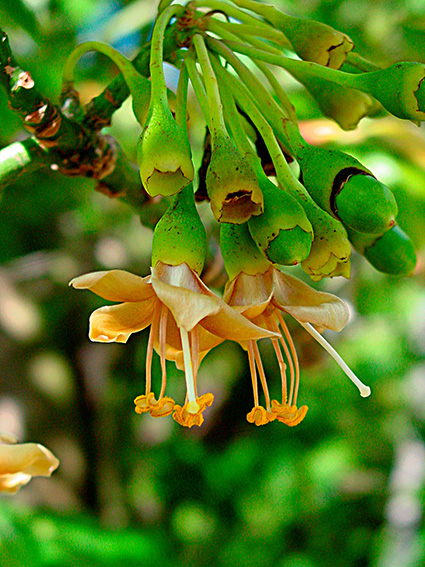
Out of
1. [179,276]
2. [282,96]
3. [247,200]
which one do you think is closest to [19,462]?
[179,276]

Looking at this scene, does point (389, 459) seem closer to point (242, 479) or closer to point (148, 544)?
point (242, 479)

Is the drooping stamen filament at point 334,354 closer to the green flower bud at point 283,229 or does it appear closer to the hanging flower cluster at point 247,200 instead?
the hanging flower cluster at point 247,200

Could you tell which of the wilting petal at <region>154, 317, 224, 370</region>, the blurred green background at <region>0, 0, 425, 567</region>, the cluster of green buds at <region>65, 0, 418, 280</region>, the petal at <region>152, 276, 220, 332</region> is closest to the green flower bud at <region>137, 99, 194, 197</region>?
the cluster of green buds at <region>65, 0, 418, 280</region>

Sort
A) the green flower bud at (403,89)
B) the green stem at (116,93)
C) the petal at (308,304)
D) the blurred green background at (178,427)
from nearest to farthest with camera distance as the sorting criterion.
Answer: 1. the green flower bud at (403,89)
2. the petal at (308,304)
3. the green stem at (116,93)
4. the blurred green background at (178,427)

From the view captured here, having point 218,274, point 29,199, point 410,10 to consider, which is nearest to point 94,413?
point 29,199

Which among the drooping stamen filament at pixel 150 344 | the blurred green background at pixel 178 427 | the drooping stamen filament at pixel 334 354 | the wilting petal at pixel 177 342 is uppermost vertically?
the drooping stamen filament at pixel 150 344

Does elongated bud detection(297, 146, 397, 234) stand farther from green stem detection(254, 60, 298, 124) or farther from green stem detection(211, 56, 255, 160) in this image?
green stem detection(254, 60, 298, 124)

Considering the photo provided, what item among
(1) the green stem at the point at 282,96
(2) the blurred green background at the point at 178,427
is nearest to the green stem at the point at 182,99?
(1) the green stem at the point at 282,96

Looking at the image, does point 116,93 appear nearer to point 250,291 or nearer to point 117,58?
point 117,58
